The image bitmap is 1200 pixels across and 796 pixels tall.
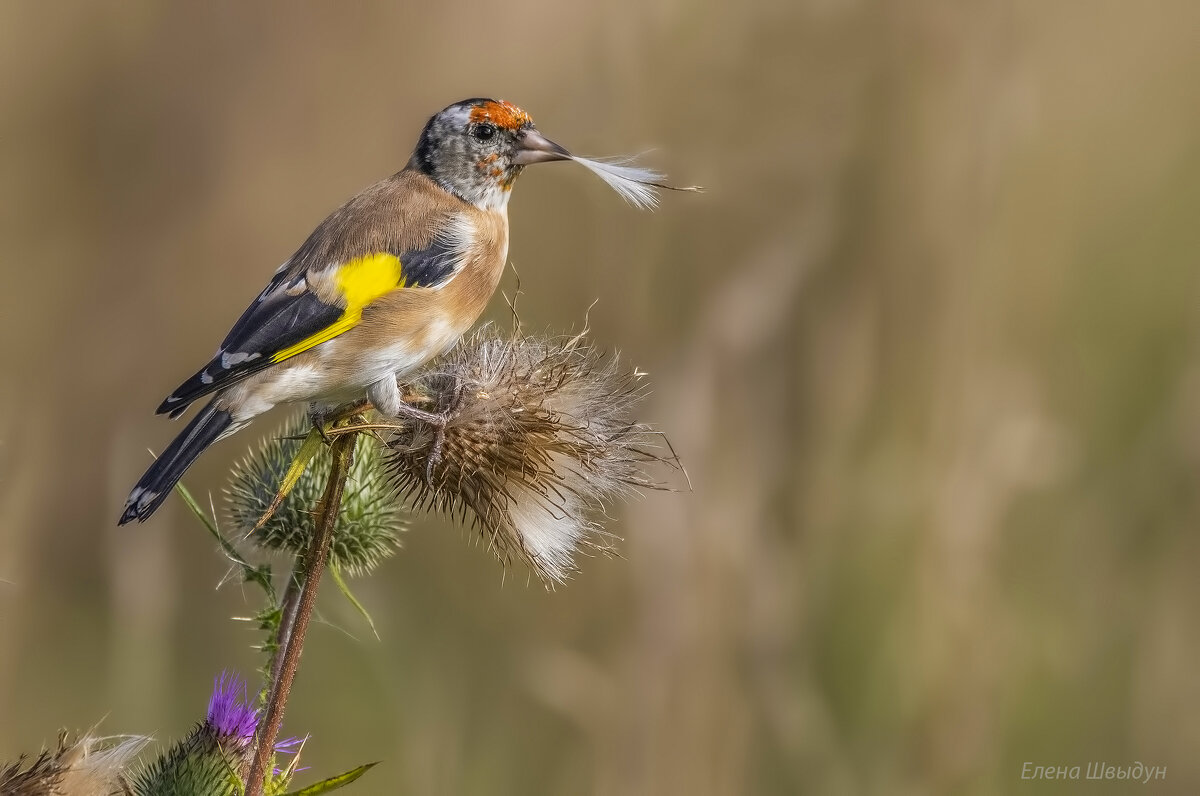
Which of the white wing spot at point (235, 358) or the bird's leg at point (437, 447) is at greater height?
the white wing spot at point (235, 358)

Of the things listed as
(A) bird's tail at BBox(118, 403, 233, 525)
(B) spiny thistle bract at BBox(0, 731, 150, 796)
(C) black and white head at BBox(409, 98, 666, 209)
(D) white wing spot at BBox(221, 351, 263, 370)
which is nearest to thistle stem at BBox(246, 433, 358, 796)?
(B) spiny thistle bract at BBox(0, 731, 150, 796)

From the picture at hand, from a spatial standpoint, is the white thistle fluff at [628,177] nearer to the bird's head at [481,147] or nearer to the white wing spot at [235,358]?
the bird's head at [481,147]

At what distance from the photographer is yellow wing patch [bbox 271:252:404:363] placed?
3549 mm

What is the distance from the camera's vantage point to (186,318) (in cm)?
685

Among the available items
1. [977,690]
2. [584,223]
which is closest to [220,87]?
[584,223]

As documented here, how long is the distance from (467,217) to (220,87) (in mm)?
3723

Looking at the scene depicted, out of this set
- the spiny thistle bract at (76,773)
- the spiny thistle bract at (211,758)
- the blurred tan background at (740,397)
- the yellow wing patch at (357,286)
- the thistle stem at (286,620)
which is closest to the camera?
the spiny thistle bract at (76,773)

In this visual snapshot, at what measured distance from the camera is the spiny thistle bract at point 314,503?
3598 millimetres

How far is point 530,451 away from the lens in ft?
11.1

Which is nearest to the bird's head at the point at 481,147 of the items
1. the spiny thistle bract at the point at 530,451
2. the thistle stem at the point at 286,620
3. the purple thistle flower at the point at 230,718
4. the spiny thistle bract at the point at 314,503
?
the spiny thistle bract at the point at 530,451

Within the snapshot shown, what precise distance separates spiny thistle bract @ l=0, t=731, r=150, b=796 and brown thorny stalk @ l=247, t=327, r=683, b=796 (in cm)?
95

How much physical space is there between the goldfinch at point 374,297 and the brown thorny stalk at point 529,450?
117 mm

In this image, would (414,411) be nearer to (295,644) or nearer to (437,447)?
(437,447)

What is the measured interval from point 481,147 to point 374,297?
752 millimetres
